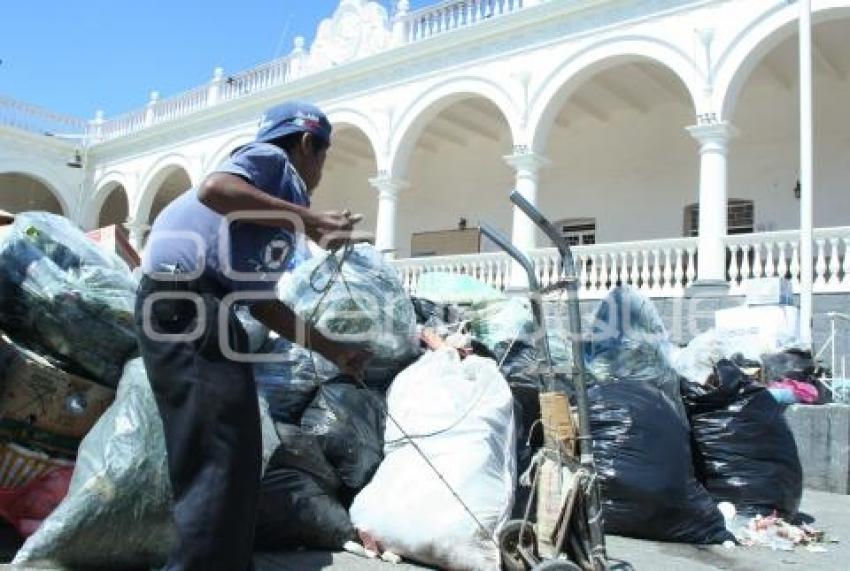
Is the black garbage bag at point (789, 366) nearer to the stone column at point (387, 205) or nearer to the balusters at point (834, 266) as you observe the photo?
the balusters at point (834, 266)

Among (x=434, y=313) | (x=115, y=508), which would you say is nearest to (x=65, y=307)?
(x=115, y=508)

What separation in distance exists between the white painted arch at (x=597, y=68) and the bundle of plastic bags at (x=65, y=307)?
8545mm

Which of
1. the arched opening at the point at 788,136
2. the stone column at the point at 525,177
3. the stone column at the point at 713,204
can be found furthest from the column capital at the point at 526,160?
the arched opening at the point at 788,136

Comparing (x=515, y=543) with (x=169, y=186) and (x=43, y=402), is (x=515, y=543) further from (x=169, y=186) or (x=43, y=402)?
(x=169, y=186)

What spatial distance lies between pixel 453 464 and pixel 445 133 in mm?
12771

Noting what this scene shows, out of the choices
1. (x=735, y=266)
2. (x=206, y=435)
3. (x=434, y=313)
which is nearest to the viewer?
(x=206, y=435)

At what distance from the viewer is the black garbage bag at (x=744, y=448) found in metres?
3.67

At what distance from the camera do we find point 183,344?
168cm

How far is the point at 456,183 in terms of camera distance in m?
15.3

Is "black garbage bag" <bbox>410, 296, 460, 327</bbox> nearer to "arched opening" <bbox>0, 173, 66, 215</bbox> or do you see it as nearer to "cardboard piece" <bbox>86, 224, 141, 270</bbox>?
"cardboard piece" <bbox>86, 224, 141, 270</bbox>

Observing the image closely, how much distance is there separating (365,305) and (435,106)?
9340 millimetres

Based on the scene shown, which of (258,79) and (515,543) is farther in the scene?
(258,79)

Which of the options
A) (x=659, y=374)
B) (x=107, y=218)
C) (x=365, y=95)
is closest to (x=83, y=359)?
(x=659, y=374)

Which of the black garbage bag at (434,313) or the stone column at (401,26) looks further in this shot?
the stone column at (401,26)
